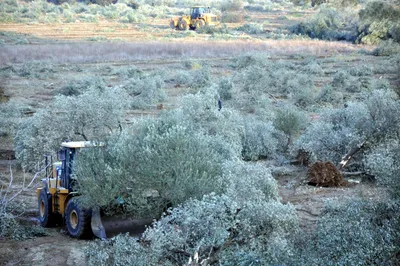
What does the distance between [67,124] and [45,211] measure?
144 inches

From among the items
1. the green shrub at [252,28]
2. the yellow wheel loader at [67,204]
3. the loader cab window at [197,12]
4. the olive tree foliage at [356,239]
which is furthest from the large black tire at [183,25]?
the olive tree foliage at [356,239]

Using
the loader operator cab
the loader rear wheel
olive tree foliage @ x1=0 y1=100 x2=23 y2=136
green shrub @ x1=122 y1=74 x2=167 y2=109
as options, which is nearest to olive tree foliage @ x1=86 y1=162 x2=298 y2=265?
the loader operator cab

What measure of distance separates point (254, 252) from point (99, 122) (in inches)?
356

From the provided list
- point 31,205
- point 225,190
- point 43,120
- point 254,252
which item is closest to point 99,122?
point 43,120

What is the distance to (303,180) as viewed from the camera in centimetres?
1586

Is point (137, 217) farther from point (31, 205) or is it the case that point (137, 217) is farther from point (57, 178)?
point (31, 205)

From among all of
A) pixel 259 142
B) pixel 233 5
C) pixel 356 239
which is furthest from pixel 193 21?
pixel 356 239

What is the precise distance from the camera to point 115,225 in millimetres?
11375

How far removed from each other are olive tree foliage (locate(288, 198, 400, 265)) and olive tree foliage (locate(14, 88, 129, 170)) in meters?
8.28

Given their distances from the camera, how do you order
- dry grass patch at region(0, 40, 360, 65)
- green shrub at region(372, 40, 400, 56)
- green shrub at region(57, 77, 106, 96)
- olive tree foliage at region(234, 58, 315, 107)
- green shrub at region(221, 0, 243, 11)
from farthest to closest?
green shrub at region(221, 0, 243, 11) → green shrub at region(372, 40, 400, 56) → dry grass patch at region(0, 40, 360, 65) → green shrub at region(57, 77, 106, 96) → olive tree foliage at region(234, 58, 315, 107)

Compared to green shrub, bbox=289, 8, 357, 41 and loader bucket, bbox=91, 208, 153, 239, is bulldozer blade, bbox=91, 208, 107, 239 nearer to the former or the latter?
loader bucket, bbox=91, 208, 153, 239

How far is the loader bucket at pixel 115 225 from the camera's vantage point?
1124 centimetres

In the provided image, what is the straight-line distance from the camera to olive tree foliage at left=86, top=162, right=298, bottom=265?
837cm

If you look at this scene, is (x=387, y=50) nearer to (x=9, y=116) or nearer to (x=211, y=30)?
(x=211, y=30)
